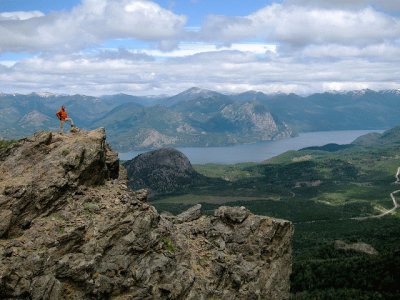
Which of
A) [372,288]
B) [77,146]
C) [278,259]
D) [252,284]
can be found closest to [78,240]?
[77,146]

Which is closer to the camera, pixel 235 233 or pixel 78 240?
pixel 78 240

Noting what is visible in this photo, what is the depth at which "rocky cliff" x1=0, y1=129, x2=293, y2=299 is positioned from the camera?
128 feet

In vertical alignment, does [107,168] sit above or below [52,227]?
above

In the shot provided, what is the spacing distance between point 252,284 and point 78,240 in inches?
826

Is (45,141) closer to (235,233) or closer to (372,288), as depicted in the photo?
(235,233)

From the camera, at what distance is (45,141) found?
165 ft

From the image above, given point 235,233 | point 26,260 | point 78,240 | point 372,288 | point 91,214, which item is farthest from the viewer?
point 372,288

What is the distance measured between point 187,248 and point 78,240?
42.5 ft

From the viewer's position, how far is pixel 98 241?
42.3 m

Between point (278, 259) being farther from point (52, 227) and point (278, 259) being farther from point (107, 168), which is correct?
point (52, 227)

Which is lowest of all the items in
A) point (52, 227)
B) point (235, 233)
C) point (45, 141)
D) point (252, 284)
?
point (252, 284)

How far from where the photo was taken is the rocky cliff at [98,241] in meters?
39.1

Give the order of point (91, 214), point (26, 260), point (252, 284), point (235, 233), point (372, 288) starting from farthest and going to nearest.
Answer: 1. point (372, 288)
2. point (235, 233)
3. point (252, 284)
4. point (91, 214)
5. point (26, 260)

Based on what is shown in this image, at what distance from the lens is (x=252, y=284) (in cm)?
5219
